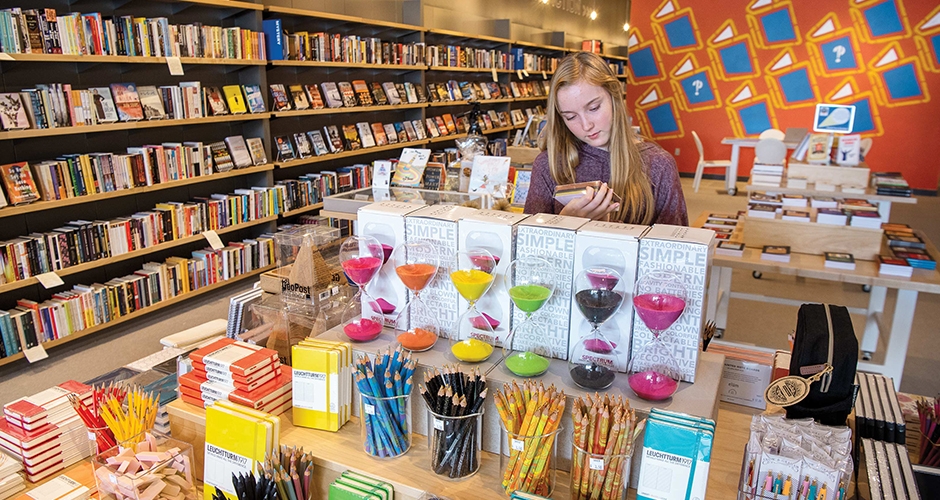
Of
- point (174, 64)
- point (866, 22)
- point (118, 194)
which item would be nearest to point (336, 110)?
point (174, 64)

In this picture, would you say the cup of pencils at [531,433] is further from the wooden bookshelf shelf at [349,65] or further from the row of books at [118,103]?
the wooden bookshelf shelf at [349,65]

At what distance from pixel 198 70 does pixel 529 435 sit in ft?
15.7

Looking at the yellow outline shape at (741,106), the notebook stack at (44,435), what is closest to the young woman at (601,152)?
the notebook stack at (44,435)

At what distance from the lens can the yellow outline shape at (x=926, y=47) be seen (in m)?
9.56

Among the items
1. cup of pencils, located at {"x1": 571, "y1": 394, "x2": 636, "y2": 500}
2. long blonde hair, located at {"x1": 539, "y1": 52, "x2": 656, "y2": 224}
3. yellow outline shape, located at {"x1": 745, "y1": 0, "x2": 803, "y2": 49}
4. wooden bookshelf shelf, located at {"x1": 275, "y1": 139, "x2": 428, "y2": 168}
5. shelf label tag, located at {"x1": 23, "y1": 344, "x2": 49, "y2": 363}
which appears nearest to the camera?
cup of pencils, located at {"x1": 571, "y1": 394, "x2": 636, "y2": 500}

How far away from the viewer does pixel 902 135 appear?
32.7 feet

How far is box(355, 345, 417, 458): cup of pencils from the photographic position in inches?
53.6

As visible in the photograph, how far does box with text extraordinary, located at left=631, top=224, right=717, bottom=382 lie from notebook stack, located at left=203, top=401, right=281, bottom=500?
86cm

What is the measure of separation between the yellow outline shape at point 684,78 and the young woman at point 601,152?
9930mm

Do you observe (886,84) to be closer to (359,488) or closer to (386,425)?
(386,425)

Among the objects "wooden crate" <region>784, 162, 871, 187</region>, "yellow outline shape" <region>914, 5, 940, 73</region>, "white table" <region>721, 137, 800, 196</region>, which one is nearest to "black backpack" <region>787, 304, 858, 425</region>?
"wooden crate" <region>784, 162, 871, 187</region>

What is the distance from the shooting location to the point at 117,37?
4027 mm

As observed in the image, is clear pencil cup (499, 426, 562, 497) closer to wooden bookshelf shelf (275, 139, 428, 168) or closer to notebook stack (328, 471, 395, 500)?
notebook stack (328, 471, 395, 500)

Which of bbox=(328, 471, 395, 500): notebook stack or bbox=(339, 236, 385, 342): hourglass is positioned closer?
bbox=(328, 471, 395, 500): notebook stack
